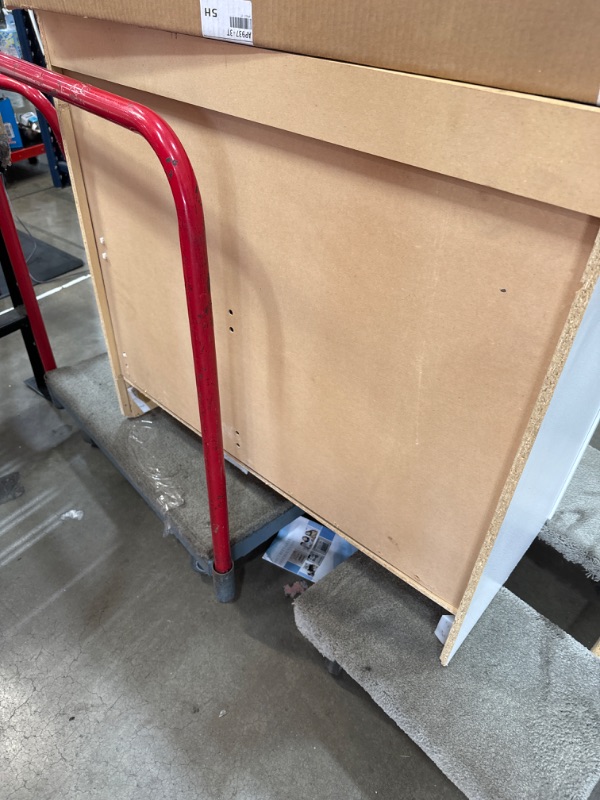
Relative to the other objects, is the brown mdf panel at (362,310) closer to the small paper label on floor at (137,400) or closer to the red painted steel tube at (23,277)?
the small paper label on floor at (137,400)

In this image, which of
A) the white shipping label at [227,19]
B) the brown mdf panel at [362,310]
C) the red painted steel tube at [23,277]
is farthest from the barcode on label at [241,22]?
the red painted steel tube at [23,277]

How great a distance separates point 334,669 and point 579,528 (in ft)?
2.10

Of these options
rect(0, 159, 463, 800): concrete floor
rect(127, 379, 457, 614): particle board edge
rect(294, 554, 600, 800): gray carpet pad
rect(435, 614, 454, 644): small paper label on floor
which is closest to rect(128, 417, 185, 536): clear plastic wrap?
rect(127, 379, 457, 614): particle board edge

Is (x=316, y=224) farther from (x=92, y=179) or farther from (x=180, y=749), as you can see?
(x=180, y=749)

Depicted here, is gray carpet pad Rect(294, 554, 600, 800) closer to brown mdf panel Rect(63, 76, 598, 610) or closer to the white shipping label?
brown mdf panel Rect(63, 76, 598, 610)

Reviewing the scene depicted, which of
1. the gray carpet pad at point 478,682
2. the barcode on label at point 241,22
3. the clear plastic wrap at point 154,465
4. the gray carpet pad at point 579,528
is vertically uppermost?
the barcode on label at point 241,22

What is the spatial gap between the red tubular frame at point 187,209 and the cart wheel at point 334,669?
0.43 metres

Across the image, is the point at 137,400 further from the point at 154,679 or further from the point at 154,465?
the point at 154,679

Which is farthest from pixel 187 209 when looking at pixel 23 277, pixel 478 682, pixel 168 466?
pixel 23 277

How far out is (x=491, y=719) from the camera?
90 cm

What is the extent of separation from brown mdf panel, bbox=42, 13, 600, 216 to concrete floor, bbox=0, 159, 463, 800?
3.37 ft

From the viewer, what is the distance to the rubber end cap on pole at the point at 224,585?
1.16 m

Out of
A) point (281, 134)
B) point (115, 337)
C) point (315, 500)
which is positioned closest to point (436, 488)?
point (315, 500)

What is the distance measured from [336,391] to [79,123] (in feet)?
2.35
